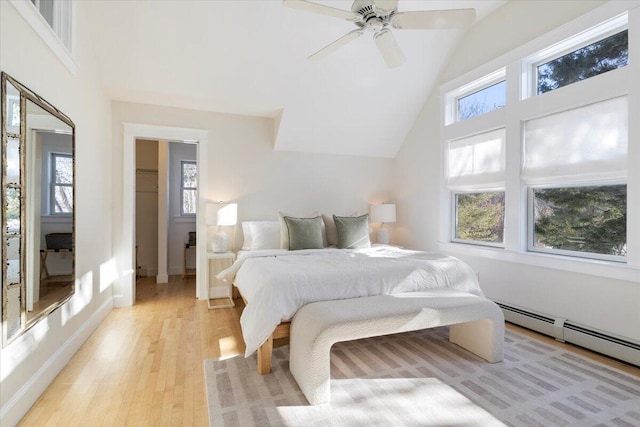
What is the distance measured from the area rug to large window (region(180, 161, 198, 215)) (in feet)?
12.7

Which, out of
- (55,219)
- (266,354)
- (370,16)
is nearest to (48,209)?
(55,219)

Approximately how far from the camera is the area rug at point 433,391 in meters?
1.71

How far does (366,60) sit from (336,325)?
318 centimetres

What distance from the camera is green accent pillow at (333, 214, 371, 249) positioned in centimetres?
398

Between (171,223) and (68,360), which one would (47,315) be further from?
(171,223)

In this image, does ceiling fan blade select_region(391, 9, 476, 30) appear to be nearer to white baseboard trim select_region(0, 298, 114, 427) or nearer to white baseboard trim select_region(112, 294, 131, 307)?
white baseboard trim select_region(0, 298, 114, 427)

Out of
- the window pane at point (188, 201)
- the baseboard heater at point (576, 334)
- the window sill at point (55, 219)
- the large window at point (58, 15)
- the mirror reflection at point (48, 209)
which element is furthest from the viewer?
the window pane at point (188, 201)

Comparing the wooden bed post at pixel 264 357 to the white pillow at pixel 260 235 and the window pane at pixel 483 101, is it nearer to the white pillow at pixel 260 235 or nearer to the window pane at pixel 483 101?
the white pillow at pixel 260 235

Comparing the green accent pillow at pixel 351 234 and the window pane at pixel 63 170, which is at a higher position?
the window pane at pixel 63 170

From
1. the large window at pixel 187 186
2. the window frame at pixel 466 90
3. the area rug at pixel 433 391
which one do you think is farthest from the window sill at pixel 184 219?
the window frame at pixel 466 90

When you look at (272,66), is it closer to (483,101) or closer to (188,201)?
(483,101)

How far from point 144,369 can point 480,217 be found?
3.71 metres

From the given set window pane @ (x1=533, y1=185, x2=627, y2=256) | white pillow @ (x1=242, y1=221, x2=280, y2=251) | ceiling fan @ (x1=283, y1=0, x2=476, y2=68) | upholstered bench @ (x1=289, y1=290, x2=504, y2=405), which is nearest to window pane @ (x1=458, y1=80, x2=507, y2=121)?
window pane @ (x1=533, y1=185, x2=627, y2=256)

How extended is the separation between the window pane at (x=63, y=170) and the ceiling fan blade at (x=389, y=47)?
8.16 ft
